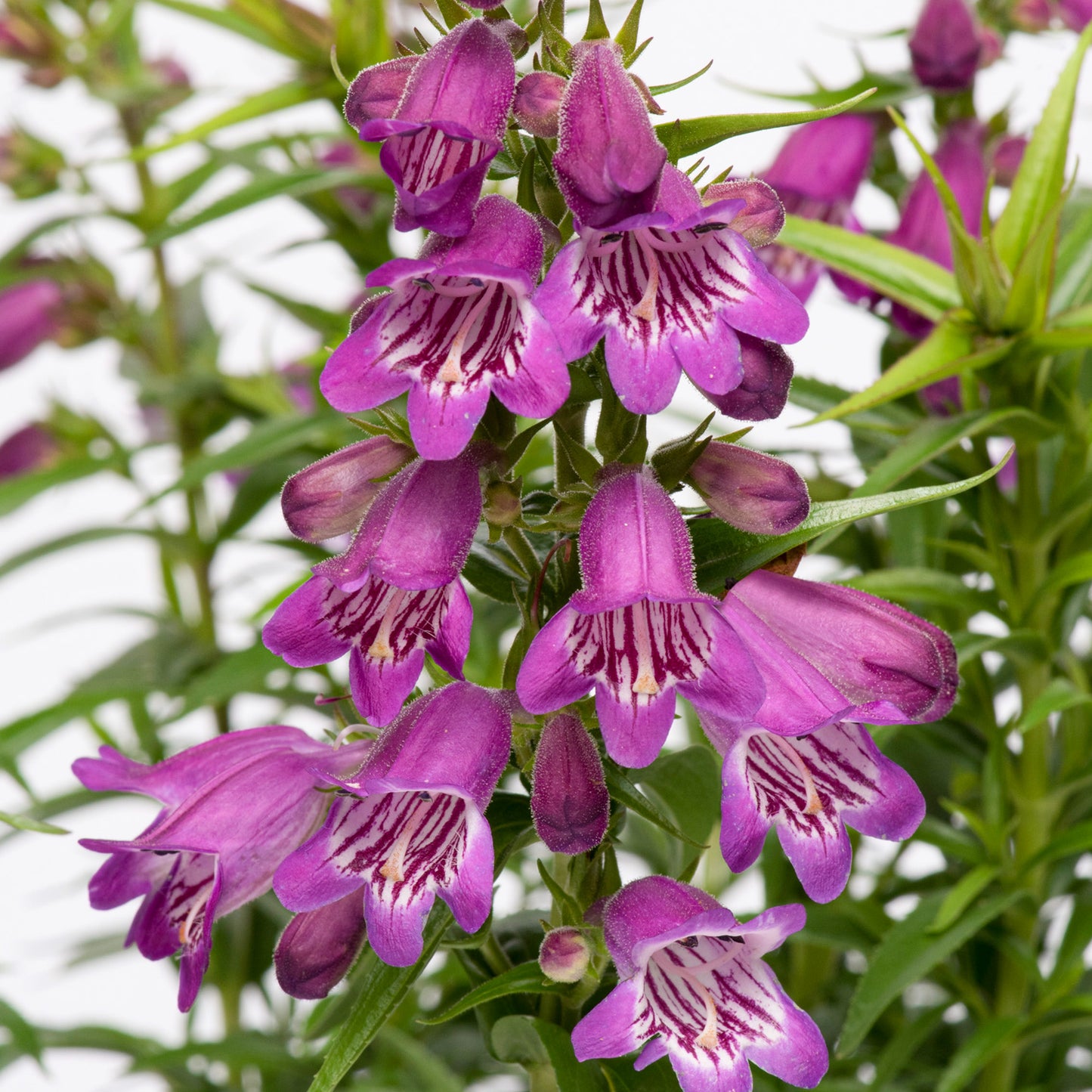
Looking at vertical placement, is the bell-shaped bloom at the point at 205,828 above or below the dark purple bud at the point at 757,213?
below

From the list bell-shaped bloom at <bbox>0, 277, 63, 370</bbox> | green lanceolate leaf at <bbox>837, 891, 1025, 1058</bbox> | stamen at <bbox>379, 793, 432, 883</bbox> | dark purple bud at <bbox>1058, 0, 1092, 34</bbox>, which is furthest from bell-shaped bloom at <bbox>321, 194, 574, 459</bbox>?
bell-shaped bloom at <bbox>0, 277, 63, 370</bbox>

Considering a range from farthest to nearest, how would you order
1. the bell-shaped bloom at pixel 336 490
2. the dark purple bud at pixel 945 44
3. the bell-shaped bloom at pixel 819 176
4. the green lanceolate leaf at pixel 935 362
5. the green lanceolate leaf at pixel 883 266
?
1. the bell-shaped bloom at pixel 819 176
2. the dark purple bud at pixel 945 44
3. the green lanceolate leaf at pixel 883 266
4. the green lanceolate leaf at pixel 935 362
5. the bell-shaped bloom at pixel 336 490

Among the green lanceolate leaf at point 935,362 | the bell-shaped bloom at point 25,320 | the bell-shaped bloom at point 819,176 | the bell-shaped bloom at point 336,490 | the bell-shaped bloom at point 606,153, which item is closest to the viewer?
the bell-shaped bloom at point 606,153

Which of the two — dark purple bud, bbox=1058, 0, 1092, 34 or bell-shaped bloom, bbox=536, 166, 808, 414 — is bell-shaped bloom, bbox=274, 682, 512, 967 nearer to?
bell-shaped bloom, bbox=536, 166, 808, 414

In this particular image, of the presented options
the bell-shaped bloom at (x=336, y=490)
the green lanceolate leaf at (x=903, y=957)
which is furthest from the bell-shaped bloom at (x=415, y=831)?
the green lanceolate leaf at (x=903, y=957)

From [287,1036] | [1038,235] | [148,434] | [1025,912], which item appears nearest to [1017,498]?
[1038,235]

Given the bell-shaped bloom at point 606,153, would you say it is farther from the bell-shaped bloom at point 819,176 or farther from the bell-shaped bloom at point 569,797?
the bell-shaped bloom at point 819,176

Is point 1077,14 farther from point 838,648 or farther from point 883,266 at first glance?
point 838,648
